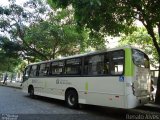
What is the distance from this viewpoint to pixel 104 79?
33.6ft

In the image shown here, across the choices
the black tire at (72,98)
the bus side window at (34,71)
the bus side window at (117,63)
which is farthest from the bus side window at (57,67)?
the bus side window at (117,63)

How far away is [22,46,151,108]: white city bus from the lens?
9438mm

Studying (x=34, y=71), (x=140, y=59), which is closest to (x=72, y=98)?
(x=140, y=59)

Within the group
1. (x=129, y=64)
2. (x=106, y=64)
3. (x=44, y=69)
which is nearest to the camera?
(x=129, y=64)

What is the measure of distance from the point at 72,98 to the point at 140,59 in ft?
13.2

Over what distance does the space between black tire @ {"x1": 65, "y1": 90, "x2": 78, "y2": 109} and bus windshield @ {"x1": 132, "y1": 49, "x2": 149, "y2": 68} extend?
3582mm

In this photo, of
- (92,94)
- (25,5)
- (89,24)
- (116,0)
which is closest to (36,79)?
(92,94)

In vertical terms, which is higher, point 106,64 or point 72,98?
point 106,64

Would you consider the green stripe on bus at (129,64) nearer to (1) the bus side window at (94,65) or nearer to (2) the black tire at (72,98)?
(1) the bus side window at (94,65)

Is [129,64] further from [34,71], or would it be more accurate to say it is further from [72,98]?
[34,71]

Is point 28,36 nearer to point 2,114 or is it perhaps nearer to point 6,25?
point 6,25

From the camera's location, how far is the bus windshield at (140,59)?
9947 millimetres

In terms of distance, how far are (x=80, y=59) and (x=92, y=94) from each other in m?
1.96

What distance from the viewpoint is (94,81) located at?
10.8 m
